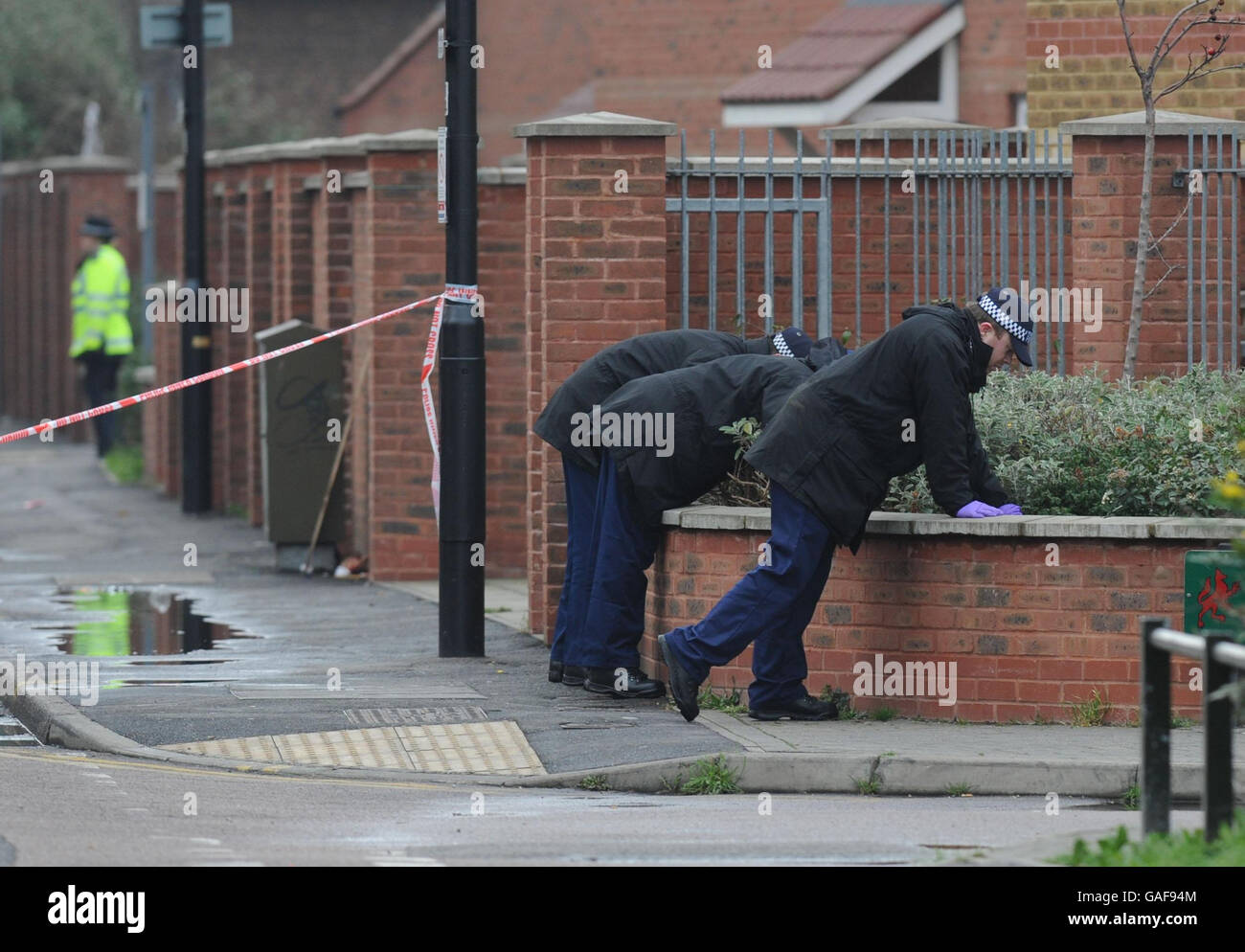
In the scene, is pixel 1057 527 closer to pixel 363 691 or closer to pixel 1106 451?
pixel 1106 451

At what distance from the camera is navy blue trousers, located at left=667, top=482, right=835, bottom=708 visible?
907 centimetres

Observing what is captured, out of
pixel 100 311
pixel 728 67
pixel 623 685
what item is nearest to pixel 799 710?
pixel 623 685

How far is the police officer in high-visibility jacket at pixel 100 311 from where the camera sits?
22.8 meters

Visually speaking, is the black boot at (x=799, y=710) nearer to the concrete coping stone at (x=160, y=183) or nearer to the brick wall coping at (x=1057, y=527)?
the brick wall coping at (x=1057, y=527)

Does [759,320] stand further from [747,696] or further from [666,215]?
[747,696]

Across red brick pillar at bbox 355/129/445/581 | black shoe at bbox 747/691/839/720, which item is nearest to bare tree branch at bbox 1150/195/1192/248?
black shoe at bbox 747/691/839/720

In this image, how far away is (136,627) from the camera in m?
12.5

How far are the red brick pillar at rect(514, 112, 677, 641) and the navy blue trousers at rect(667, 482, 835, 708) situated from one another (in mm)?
2258

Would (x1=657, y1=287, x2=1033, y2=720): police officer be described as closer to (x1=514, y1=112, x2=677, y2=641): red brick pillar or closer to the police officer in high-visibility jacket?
(x1=514, y1=112, x2=677, y2=641): red brick pillar

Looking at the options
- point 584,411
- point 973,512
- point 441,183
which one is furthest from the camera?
point 441,183

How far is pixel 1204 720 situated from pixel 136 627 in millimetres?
7674

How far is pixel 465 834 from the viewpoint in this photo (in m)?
7.41
